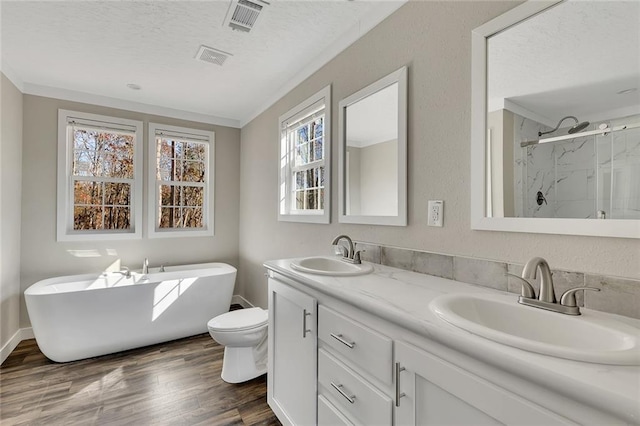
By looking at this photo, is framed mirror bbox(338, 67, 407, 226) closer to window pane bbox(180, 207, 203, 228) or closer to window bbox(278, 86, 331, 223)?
window bbox(278, 86, 331, 223)

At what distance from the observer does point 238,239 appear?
4.18 metres

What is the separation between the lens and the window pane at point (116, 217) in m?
3.47

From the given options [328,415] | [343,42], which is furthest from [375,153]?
[328,415]

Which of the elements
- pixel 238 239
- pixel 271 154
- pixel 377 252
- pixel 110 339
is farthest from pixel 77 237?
pixel 377 252

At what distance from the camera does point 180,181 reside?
386cm

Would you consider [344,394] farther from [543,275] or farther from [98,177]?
[98,177]

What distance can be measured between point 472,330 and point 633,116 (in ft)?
2.81

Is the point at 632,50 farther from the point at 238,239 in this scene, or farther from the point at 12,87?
the point at 12,87

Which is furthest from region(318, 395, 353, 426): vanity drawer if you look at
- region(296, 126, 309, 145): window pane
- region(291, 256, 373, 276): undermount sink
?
region(296, 126, 309, 145): window pane

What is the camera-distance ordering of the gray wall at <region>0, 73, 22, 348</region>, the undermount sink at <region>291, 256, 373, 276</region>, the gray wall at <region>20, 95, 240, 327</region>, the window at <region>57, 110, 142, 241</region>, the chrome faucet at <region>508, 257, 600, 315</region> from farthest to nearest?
the window at <region>57, 110, 142, 241</region> < the gray wall at <region>20, 95, 240, 327</region> < the gray wall at <region>0, 73, 22, 348</region> < the undermount sink at <region>291, 256, 373, 276</region> < the chrome faucet at <region>508, 257, 600, 315</region>

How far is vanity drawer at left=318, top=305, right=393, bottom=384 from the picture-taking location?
3.33 ft

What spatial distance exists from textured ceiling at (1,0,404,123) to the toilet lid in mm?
2055

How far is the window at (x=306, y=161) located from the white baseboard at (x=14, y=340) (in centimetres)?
261

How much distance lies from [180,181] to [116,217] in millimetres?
821
